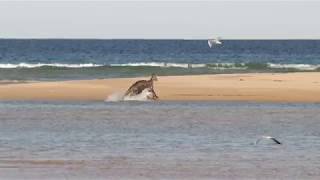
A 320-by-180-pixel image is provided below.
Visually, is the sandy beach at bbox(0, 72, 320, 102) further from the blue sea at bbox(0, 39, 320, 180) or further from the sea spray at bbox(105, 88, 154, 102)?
the blue sea at bbox(0, 39, 320, 180)

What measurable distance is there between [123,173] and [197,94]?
582 inches

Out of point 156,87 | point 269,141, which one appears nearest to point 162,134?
point 269,141

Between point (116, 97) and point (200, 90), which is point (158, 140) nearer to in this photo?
point (116, 97)

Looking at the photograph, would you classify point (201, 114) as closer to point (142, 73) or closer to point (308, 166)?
point (308, 166)

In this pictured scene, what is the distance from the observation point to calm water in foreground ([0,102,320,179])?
1267 centimetres

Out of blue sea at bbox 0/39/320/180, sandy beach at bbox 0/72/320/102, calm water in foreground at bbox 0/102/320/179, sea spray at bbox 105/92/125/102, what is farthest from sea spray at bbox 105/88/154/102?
calm water in foreground at bbox 0/102/320/179

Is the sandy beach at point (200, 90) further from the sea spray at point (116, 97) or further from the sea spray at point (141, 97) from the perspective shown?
the sea spray at point (141, 97)

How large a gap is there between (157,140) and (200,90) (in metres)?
11.9

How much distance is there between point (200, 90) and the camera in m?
28.2

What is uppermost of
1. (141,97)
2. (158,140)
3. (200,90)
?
(200,90)

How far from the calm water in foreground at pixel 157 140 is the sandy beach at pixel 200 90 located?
5.57 ft

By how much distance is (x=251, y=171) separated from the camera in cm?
1268

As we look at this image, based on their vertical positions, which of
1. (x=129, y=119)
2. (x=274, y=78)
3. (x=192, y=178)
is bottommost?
(x=192, y=178)

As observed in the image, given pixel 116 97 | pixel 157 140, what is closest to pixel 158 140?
pixel 157 140
